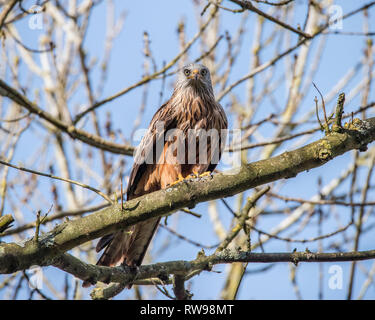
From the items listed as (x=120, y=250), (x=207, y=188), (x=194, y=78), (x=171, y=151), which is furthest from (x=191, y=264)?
(x=194, y=78)

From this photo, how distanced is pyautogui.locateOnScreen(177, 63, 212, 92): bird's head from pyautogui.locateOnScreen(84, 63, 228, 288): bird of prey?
0.87 feet

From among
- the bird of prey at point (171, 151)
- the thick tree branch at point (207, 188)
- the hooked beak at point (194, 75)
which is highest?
the hooked beak at point (194, 75)

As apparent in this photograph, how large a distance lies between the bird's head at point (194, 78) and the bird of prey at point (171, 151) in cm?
27

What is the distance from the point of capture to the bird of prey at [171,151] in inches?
234

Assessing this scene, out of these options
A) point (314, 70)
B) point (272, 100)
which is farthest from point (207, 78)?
point (314, 70)

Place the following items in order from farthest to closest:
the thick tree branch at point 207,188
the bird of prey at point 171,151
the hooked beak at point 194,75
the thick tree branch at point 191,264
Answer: the hooked beak at point 194,75 < the bird of prey at point 171,151 < the thick tree branch at point 191,264 < the thick tree branch at point 207,188

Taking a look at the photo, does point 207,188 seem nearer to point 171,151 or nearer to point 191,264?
point 191,264

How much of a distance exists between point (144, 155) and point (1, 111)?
323cm

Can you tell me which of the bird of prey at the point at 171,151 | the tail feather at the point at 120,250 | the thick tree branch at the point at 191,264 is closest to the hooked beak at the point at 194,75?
the bird of prey at the point at 171,151

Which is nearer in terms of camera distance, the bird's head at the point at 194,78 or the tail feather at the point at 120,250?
the tail feather at the point at 120,250

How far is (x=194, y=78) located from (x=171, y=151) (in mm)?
1270

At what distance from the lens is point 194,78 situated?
6.75 m

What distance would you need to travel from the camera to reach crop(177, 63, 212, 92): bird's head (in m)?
6.77

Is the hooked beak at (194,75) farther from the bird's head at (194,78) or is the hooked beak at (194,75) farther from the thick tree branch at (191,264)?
the thick tree branch at (191,264)
